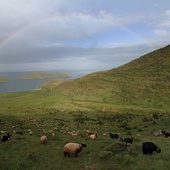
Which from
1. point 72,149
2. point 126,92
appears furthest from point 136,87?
point 72,149

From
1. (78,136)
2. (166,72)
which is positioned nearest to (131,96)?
(166,72)

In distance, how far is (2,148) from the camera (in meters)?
15.9

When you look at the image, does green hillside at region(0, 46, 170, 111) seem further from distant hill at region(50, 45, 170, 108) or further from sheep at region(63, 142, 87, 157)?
sheep at region(63, 142, 87, 157)

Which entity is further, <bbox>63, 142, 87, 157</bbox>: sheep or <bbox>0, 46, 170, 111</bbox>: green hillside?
<bbox>0, 46, 170, 111</bbox>: green hillside

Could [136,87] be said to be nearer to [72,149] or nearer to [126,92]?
[126,92]

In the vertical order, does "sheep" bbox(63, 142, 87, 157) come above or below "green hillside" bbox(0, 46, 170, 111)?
above

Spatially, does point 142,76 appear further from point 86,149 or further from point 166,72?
point 86,149

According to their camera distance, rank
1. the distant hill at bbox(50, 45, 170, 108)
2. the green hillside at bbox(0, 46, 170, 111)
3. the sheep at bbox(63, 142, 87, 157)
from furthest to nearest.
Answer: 1. the distant hill at bbox(50, 45, 170, 108)
2. the green hillside at bbox(0, 46, 170, 111)
3. the sheep at bbox(63, 142, 87, 157)

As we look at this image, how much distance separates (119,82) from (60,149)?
3312 inches

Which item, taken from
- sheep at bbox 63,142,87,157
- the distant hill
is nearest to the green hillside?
the distant hill

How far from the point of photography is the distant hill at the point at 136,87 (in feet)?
254

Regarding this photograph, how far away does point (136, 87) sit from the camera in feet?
292

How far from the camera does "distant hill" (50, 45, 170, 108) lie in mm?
77500

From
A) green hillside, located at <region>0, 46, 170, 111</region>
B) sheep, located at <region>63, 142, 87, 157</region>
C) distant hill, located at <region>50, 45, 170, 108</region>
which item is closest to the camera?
sheep, located at <region>63, 142, 87, 157</region>
